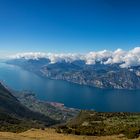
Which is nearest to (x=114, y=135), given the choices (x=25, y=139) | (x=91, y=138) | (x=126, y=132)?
(x=126, y=132)

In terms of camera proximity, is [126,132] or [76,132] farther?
[76,132]

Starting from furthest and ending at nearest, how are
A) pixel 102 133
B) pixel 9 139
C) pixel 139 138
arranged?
pixel 102 133 < pixel 139 138 < pixel 9 139

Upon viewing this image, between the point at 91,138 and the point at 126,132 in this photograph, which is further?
the point at 126,132

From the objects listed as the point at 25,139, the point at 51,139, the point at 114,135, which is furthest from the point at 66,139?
the point at 114,135

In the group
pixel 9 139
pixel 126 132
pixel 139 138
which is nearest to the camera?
pixel 9 139

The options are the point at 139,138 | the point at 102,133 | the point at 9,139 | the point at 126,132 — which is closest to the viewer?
the point at 9,139

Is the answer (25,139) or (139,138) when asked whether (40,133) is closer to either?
(25,139)

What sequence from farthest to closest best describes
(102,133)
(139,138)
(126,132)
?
(102,133) < (126,132) < (139,138)

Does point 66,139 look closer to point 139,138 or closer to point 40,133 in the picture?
point 40,133

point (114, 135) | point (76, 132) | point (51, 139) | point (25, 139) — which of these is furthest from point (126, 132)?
point (25, 139)
